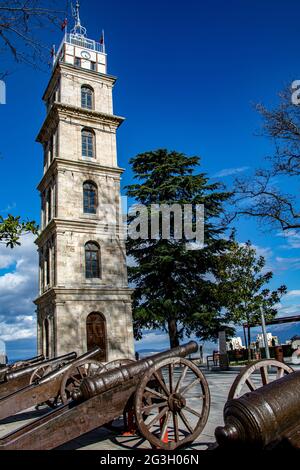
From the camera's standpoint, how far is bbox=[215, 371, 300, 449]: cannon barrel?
2.97 meters

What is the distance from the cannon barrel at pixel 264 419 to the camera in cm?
297

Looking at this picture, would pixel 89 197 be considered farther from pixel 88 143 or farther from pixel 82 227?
pixel 88 143

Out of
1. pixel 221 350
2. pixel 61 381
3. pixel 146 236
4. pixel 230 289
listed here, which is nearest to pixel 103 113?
pixel 146 236

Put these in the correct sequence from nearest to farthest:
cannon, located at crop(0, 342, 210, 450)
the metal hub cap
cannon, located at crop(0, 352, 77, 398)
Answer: cannon, located at crop(0, 342, 210, 450) → the metal hub cap → cannon, located at crop(0, 352, 77, 398)

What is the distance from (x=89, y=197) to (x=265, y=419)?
23.5 meters

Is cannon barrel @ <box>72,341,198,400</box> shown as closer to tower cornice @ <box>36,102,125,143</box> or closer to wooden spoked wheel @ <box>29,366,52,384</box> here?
wooden spoked wheel @ <box>29,366,52,384</box>

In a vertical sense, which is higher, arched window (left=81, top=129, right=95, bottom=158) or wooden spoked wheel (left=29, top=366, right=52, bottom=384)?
arched window (left=81, top=129, right=95, bottom=158)

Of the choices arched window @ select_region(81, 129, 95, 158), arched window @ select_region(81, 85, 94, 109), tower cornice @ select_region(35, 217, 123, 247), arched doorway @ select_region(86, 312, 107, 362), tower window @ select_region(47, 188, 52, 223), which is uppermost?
arched window @ select_region(81, 85, 94, 109)

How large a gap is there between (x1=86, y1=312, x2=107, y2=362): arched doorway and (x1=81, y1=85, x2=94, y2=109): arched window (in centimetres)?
1438

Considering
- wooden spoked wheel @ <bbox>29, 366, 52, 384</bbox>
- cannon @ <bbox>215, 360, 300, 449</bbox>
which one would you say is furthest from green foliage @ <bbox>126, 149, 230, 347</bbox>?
cannon @ <bbox>215, 360, 300, 449</bbox>

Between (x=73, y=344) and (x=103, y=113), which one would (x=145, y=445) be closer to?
(x=73, y=344)

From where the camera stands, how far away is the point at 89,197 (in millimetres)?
25688

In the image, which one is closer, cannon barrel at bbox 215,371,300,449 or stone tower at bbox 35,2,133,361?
cannon barrel at bbox 215,371,300,449

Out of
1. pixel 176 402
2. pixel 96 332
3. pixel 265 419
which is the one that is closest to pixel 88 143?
pixel 96 332
